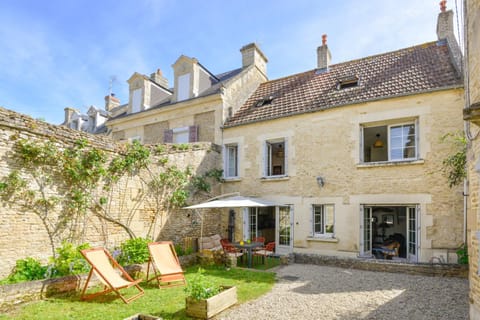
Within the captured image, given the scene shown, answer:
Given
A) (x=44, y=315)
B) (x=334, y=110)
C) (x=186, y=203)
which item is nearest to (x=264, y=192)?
(x=186, y=203)

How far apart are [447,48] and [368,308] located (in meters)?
9.70

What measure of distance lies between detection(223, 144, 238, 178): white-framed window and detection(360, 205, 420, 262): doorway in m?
5.29

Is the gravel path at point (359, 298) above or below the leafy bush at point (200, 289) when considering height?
below

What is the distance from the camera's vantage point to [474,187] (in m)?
4.53

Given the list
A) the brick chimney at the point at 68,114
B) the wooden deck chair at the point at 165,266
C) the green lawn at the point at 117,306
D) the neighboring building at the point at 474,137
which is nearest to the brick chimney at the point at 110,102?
the brick chimney at the point at 68,114

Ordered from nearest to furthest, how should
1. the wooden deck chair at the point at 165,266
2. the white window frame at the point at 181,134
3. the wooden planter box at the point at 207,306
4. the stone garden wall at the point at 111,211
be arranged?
the wooden planter box at the point at 207,306, the stone garden wall at the point at 111,211, the wooden deck chair at the point at 165,266, the white window frame at the point at 181,134

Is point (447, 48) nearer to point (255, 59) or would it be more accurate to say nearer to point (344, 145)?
point (344, 145)

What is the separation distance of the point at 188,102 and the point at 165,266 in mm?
8202

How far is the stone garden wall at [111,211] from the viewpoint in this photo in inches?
246

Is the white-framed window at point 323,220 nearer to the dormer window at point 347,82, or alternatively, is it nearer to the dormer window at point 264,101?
the dormer window at point 347,82

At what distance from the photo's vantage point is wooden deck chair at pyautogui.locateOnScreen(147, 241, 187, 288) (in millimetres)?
6543

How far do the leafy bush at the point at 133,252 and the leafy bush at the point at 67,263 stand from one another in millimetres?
1038

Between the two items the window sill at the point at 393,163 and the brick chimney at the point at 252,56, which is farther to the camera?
the brick chimney at the point at 252,56

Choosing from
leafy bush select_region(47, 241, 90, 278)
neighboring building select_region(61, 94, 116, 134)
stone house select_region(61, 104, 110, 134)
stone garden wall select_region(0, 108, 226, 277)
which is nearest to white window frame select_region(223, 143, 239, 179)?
stone garden wall select_region(0, 108, 226, 277)
